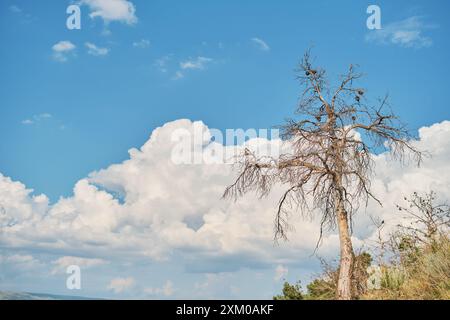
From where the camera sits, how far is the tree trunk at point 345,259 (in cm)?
1357

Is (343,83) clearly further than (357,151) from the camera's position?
Yes

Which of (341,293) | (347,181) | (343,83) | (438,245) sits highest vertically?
(343,83)

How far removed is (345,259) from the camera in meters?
13.6

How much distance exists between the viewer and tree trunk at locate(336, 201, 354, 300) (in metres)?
13.6
